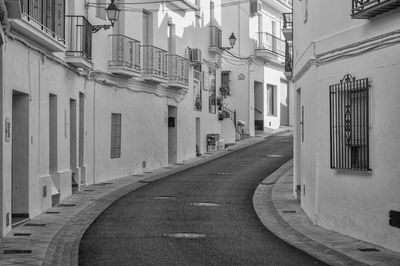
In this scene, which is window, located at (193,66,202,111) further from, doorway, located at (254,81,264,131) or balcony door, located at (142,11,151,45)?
doorway, located at (254,81,264,131)

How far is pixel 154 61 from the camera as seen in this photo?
80.2 ft

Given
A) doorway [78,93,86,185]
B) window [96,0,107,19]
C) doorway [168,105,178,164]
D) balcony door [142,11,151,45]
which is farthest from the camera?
doorway [168,105,178,164]

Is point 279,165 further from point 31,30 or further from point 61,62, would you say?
point 31,30

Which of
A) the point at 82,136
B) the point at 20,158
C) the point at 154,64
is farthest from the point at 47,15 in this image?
the point at 154,64

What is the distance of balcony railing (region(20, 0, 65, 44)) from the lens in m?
12.6

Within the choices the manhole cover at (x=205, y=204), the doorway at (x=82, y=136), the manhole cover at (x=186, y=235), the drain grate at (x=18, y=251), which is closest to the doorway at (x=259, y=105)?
the doorway at (x=82, y=136)

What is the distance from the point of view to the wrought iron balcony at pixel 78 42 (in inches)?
681

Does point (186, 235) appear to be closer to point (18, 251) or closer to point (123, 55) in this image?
point (18, 251)

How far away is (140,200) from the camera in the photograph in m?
16.5

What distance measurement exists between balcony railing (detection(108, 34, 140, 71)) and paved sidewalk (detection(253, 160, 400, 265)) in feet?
19.9

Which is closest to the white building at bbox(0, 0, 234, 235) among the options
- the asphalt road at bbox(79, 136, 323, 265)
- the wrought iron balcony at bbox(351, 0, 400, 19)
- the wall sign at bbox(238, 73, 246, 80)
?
the asphalt road at bbox(79, 136, 323, 265)

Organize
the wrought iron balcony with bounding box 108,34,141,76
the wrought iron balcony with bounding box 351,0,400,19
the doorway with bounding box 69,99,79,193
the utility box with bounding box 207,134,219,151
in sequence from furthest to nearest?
the utility box with bounding box 207,134,219,151 < the wrought iron balcony with bounding box 108,34,141,76 < the doorway with bounding box 69,99,79,193 < the wrought iron balcony with bounding box 351,0,400,19

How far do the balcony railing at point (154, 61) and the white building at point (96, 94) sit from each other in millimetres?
39

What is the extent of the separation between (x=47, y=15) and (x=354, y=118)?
6798mm
